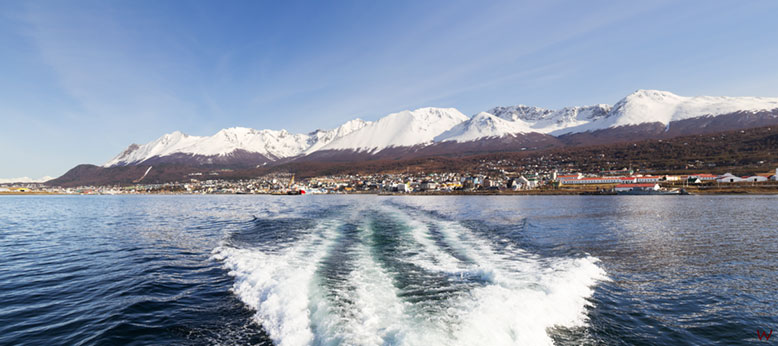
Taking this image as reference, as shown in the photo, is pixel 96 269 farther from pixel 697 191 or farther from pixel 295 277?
pixel 697 191

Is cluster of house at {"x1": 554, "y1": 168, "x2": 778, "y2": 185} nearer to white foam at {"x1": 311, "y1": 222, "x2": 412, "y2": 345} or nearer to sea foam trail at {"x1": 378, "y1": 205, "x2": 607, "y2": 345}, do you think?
sea foam trail at {"x1": 378, "y1": 205, "x2": 607, "y2": 345}

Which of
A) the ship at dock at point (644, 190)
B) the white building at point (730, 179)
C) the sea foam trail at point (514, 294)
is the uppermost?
the sea foam trail at point (514, 294)

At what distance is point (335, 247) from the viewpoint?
1834 cm

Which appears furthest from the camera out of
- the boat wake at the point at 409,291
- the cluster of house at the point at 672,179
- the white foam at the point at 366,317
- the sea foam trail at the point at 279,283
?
the cluster of house at the point at 672,179

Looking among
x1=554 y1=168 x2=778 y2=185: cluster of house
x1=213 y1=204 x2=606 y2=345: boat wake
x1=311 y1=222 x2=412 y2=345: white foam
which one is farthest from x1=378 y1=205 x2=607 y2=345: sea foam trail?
x1=554 y1=168 x2=778 y2=185: cluster of house

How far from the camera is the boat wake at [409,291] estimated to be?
7320 mm

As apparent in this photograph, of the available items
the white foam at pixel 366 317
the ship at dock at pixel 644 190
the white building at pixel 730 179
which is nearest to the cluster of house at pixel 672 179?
the white building at pixel 730 179

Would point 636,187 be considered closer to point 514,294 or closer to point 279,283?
point 514,294

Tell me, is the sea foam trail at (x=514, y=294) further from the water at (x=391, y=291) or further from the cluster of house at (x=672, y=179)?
the cluster of house at (x=672, y=179)

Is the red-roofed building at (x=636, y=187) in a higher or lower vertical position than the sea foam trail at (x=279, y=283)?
lower

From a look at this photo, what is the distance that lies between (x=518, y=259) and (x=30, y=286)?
19.1 meters

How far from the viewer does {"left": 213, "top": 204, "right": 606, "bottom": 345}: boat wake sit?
732 cm

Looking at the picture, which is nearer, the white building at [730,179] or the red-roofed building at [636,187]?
the white building at [730,179]

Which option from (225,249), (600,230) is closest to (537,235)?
(600,230)
